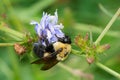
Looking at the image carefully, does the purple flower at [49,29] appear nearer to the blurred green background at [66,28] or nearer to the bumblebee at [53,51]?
the bumblebee at [53,51]

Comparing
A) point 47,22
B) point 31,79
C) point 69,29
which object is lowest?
point 31,79

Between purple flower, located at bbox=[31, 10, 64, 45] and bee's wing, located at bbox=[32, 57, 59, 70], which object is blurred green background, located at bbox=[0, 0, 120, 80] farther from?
bee's wing, located at bbox=[32, 57, 59, 70]

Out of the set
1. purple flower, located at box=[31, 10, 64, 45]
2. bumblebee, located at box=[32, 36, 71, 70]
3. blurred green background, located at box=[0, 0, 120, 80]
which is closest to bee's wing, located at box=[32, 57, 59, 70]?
bumblebee, located at box=[32, 36, 71, 70]

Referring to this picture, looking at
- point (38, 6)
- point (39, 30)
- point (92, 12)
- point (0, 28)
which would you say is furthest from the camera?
point (92, 12)

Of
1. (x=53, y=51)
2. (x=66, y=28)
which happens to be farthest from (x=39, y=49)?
(x=66, y=28)

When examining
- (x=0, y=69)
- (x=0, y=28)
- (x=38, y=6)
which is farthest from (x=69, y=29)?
(x=0, y=28)

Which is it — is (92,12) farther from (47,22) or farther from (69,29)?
(47,22)

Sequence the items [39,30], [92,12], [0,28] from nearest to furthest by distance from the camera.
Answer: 1. [39,30]
2. [0,28]
3. [92,12]
